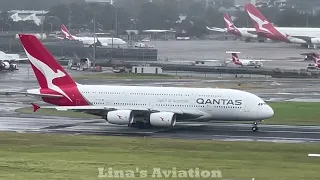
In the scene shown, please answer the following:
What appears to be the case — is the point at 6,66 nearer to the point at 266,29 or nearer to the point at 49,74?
the point at 266,29

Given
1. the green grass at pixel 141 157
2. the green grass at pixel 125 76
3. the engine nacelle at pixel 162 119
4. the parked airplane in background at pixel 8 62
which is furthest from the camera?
the parked airplane in background at pixel 8 62

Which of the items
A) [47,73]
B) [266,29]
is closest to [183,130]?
[47,73]

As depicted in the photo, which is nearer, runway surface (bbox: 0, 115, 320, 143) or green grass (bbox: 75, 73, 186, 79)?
runway surface (bbox: 0, 115, 320, 143)

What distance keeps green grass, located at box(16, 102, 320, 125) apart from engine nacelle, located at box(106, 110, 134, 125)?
28.2 ft

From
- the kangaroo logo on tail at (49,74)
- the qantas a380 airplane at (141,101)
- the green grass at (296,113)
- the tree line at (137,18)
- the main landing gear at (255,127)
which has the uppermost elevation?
the tree line at (137,18)

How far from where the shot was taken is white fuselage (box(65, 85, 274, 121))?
55625mm

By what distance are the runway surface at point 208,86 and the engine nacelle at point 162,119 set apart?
55 centimetres

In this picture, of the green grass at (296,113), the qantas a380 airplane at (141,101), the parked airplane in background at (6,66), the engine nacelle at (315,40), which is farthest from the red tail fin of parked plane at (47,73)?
the engine nacelle at (315,40)

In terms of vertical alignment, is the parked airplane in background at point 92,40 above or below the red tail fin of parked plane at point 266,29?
below

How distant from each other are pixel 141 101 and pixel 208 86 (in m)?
34.8

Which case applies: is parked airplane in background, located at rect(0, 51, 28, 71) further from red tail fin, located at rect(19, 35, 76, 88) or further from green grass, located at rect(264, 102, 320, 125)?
red tail fin, located at rect(19, 35, 76, 88)

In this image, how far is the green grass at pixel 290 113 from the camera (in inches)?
2415

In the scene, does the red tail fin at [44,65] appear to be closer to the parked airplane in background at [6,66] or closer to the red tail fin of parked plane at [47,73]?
the red tail fin of parked plane at [47,73]

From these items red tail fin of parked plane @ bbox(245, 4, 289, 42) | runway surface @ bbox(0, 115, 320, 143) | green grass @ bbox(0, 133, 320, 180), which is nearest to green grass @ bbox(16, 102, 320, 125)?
runway surface @ bbox(0, 115, 320, 143)
